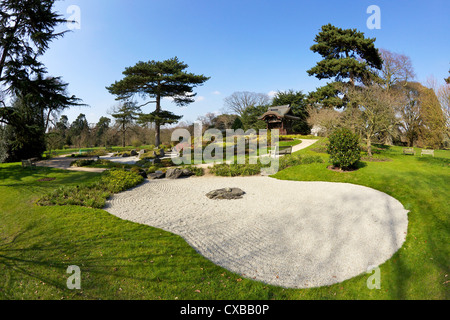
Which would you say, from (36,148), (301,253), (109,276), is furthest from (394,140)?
(36,148)

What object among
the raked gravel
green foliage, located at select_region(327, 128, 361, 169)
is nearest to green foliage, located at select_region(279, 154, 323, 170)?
green foliage, located at select_region(327, 128, 361, 169)

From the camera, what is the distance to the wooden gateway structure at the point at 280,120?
34.4m

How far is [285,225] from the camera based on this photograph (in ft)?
23.4

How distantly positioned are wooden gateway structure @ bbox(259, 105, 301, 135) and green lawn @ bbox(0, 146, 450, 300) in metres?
27.5

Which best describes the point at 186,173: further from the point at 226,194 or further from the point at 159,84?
the point at 159,84

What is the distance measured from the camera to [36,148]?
72.1 feet

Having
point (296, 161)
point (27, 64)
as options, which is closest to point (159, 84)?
point (27, 64)

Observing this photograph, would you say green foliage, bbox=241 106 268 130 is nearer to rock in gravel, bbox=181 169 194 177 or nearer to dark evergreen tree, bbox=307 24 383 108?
dark evergreen tree, bbox=307 24 383 108

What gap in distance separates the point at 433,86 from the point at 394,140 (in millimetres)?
17537

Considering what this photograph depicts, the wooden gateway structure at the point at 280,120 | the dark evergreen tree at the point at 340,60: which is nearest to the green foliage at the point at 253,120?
the wooden gateway structure at the point at 280,120

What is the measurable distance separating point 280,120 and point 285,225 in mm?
29422

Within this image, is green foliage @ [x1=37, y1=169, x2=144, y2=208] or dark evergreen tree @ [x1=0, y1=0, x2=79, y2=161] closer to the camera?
green foliage @ [x1=37, y1=169, x2=144, y2=208]

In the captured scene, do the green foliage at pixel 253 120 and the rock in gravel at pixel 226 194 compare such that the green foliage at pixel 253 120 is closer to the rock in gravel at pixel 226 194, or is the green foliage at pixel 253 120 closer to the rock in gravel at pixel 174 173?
the rock in gravel at pixel 174 173

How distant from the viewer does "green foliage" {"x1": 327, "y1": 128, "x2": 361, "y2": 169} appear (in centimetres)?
1283
